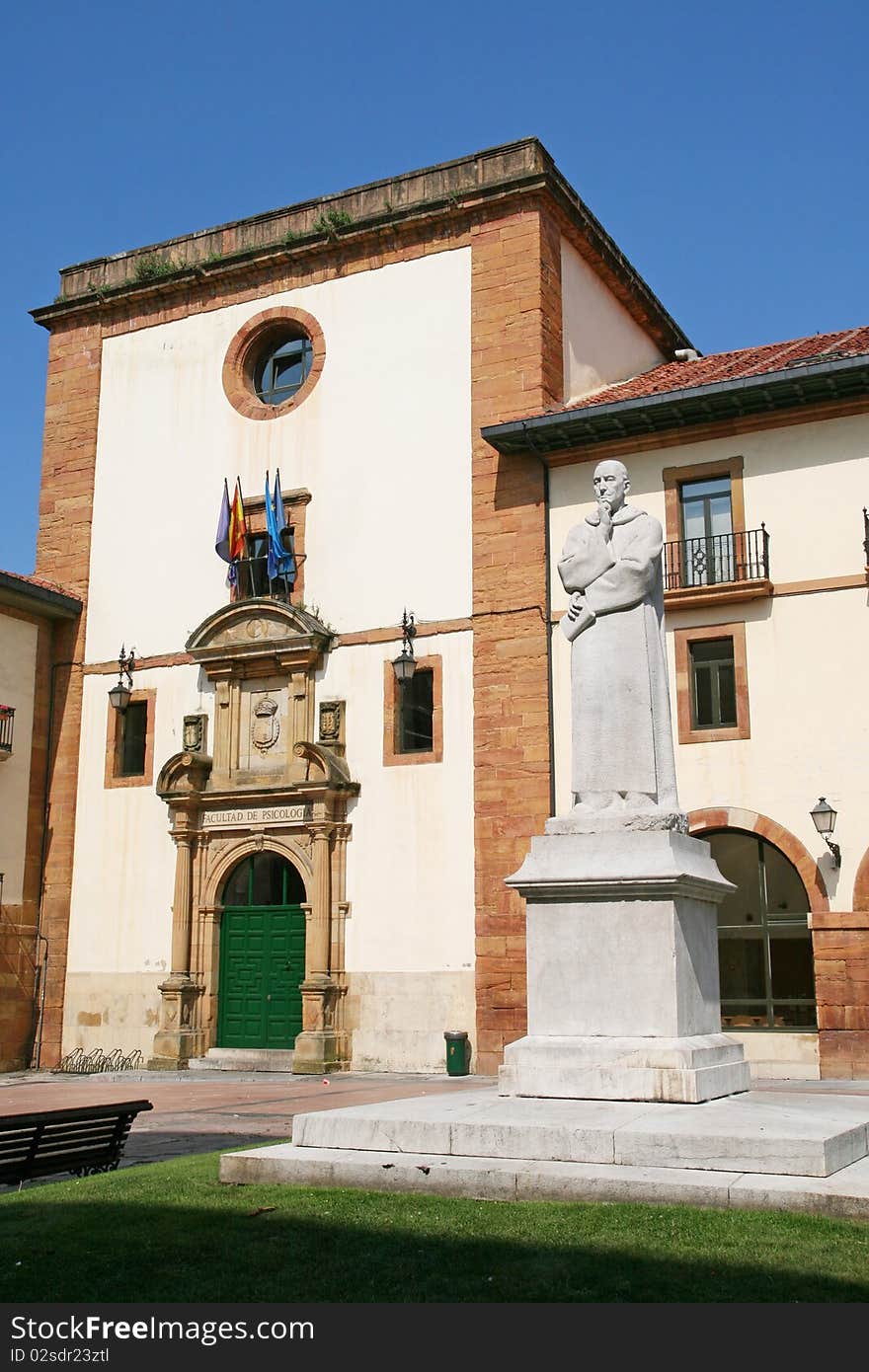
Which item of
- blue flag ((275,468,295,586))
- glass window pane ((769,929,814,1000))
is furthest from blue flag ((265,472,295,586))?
glass window pane ((769,929,814,1000))

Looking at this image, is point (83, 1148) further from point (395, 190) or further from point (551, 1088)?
point (395, 190)

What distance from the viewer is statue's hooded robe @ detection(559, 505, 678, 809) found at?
935 centimetres

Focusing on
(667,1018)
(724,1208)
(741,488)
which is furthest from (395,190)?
(724,1208)

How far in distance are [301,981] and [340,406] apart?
9.73m

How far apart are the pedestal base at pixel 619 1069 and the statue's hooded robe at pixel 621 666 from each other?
5.37ft

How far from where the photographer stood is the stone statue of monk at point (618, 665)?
9.33 metres

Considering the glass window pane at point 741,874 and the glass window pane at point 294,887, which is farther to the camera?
the glass window pane at point 294,887

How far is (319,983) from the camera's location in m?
21.3

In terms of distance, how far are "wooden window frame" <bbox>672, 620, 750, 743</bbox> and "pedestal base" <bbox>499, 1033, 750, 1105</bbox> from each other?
10.8m

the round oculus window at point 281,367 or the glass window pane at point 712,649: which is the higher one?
the round oculus window at point 281,367

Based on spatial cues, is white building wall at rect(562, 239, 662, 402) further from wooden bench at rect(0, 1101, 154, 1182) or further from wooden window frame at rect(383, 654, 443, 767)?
wooden bench at rect(0, 1101, 154, 1182)

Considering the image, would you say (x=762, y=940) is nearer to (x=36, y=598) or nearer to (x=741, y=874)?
(x=741, y=874)

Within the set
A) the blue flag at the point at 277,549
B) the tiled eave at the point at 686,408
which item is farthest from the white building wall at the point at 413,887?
the tiled eave at the point at 686,408

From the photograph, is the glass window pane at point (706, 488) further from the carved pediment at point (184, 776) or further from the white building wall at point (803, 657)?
the carved pediment at point (184, 776)
